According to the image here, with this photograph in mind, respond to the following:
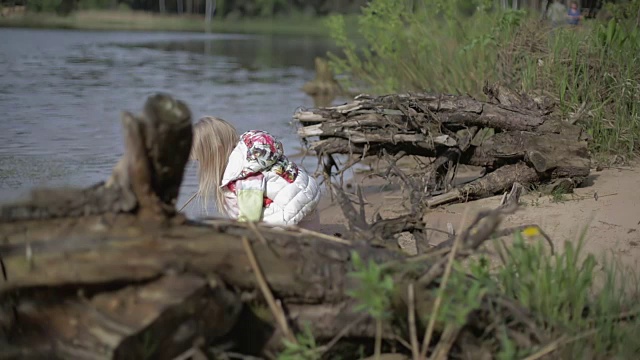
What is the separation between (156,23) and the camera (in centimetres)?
5278

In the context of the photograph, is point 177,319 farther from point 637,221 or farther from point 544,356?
point 637,221

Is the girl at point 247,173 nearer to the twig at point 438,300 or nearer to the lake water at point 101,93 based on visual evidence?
the lake water at point 101,93

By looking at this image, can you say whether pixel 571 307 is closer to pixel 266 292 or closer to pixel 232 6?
pixel 266 292

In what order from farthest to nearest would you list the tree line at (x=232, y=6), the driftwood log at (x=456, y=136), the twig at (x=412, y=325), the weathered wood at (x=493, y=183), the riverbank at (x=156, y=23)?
the tree line at (x=232, y=6) < the riverbank at (x=156, y=23) < the weathered wood at (x=493, y=183) < the driftwood log at (x=456, y=136) < the twig at (x=412, y=325)

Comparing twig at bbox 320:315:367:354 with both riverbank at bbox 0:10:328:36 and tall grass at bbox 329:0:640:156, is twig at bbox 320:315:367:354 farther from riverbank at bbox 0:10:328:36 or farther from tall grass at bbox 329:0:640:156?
riverbank at bbox 0:10:328:36

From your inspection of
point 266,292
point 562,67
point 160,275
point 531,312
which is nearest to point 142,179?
point 160,275

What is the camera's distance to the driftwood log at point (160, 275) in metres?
2.57

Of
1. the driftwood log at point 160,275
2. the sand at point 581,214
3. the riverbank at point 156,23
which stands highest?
the driftwood log at point 160,275

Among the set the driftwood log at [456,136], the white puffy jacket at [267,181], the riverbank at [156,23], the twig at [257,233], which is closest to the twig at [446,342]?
the twig at [257,233]

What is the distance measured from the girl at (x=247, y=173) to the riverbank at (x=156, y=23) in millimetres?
27488

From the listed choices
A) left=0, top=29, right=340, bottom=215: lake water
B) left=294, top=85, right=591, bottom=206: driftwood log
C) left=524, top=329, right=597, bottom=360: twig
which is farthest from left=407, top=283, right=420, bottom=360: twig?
left=294, top=85, right=591, bottom=206: driftwood log

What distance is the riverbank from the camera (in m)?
36.9

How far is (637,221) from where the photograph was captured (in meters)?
5.20

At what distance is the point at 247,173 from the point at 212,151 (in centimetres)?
29
